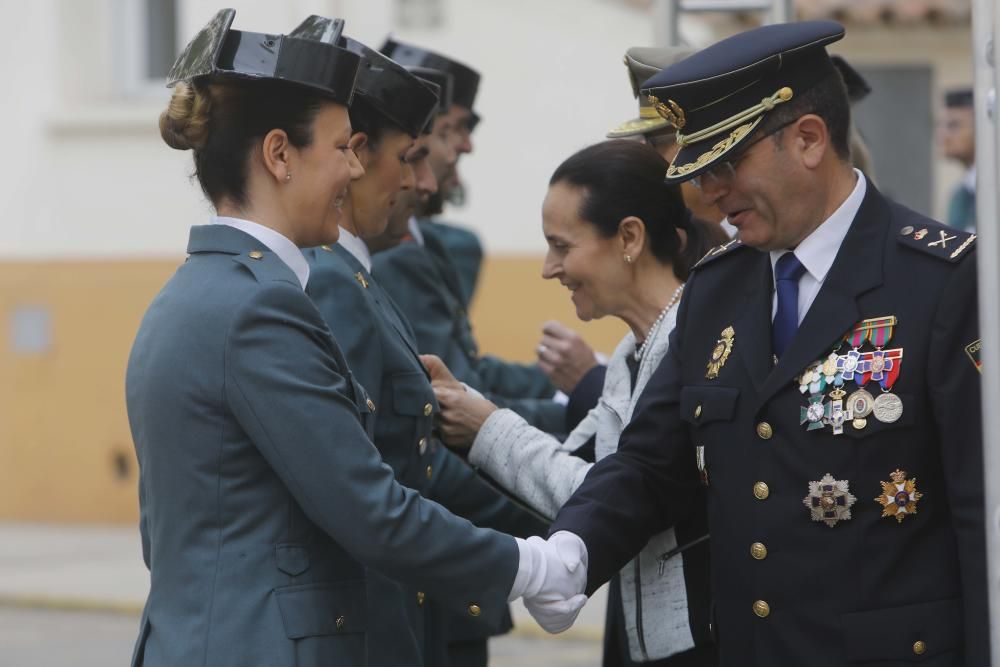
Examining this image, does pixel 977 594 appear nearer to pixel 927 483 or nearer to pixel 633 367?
pixel 927 483

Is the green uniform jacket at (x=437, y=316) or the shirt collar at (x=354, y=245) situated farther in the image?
the green uniform jacket at (x=437, y=316)

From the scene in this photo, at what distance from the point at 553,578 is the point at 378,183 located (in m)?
0.94

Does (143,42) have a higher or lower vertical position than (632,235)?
higher

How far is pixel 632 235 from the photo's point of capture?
323 cm

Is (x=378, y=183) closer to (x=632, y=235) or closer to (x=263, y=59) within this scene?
(x=632, y=235)

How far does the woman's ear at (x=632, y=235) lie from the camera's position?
3.22 metres

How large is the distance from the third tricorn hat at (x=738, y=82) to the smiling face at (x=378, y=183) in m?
0.72

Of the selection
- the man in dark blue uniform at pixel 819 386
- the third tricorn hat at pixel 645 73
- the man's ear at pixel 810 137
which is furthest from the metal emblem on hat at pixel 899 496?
the third tricorn hat at pixel 645 73

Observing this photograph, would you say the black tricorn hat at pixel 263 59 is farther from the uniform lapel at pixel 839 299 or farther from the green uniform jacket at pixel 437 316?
the green uniform jacket at pixel 437 316

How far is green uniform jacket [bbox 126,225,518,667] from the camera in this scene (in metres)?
2.41

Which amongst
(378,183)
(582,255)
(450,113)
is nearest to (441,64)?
(450,113)

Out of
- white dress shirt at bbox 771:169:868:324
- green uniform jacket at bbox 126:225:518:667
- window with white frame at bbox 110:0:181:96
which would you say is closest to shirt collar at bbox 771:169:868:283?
white dress shirt at bbox 771:169:868:324

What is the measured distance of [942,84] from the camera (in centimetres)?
1002

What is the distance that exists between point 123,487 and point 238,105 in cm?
779
